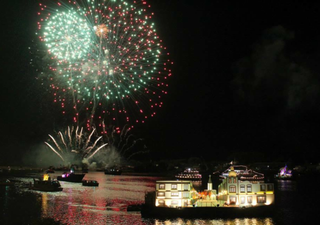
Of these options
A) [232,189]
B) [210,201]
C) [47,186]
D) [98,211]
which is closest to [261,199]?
[232,189]

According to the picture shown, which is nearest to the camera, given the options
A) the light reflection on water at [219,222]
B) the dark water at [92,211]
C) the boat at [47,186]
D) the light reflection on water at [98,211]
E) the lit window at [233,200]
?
the light reflection on water at [219,222]

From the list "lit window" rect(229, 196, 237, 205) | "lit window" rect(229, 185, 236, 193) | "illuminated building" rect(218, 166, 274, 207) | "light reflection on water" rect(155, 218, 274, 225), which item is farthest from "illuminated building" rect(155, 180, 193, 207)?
"lit window" rect(229, 196, 237, 205)

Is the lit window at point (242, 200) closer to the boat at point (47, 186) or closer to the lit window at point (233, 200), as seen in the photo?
the lit window at point (233, 200)

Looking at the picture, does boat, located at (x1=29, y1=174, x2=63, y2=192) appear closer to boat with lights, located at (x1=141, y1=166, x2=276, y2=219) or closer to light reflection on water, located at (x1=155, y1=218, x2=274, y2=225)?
boat with lights, located at (x1=141, y1=166, x2=276, y2=219)

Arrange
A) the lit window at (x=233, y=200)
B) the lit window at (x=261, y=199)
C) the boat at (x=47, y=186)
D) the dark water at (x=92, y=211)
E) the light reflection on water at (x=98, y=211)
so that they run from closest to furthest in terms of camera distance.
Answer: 1. the light reflection on water at (x=98, y=211)
2. the dark water at (x=92, y=211)
3. the lit window at (x=233, y=200)
4. the lit window at (x=261, y=199)
5. the boat at (x=47, y=186)

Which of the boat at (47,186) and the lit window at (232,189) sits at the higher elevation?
the lit window at (232,189)

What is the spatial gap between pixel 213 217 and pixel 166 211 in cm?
564

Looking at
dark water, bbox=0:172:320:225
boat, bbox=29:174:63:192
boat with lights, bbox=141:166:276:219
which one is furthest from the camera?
boat, bbox=29:174:63:192

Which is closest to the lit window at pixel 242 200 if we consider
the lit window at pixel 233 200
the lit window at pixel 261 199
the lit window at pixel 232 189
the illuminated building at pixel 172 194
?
the lit window at pixel 233 200

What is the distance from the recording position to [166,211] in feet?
136

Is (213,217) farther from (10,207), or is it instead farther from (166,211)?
(10,207)

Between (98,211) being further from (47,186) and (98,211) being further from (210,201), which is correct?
(47,186)

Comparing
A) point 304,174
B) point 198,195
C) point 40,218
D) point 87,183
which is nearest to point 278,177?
point 304,174

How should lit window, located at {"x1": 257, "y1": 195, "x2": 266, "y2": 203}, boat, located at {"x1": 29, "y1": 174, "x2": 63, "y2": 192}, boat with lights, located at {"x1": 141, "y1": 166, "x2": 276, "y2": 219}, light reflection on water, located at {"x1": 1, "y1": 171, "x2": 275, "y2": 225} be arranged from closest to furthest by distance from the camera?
light reflection on water, located at {"x1": 1, "y1": 171, "x2": 275, "y2": 225}, boat with lights, located at {"x1": 141, "y1": 166, "x2": 276, "y2": 219}, lit window, located at {"x1": 257, "y1": 195, "x2": 266, "y2": 203}, boat, located at {"x1": 29, "y1": 174, "x2": 63, "y2": 192}
